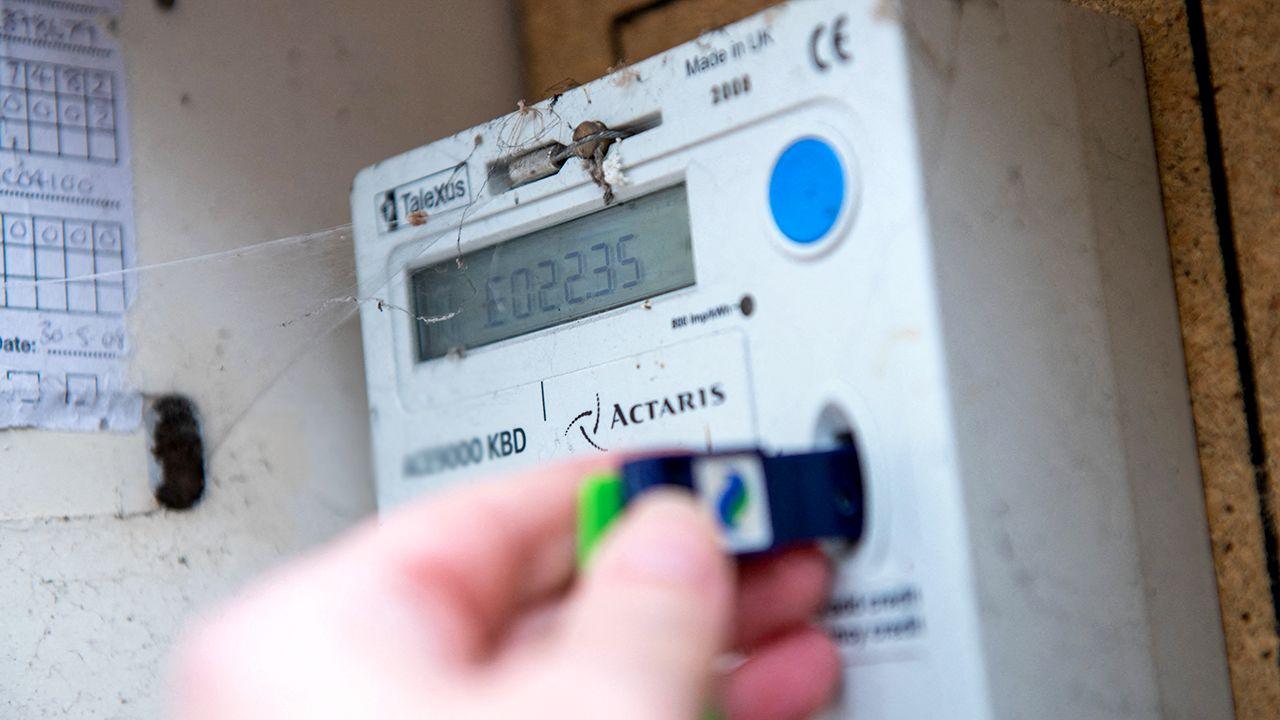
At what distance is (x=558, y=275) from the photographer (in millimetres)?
845

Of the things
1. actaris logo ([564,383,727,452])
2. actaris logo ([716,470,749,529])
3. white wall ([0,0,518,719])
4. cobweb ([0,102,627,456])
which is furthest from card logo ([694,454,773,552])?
white wall ([0,0,518,719])

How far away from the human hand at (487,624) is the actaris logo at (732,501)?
0.05 m

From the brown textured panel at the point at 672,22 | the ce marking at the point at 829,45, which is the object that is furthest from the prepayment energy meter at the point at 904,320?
the brown textured panel at the point at 672,22

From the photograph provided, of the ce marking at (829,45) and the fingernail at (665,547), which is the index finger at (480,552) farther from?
the ce marking at (829,45)

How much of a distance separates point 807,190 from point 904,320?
0.30 feet

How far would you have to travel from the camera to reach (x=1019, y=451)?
2.19ft

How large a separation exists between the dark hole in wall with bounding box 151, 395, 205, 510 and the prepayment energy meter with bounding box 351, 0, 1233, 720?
167 mm

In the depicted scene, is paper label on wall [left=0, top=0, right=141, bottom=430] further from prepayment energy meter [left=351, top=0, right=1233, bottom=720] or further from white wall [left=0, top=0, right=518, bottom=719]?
prepayment energy meter [left=351, top=0, right=1233, bottom=720]

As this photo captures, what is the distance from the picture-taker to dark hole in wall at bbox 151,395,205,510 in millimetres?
914

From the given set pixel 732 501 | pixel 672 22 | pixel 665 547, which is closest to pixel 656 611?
pixel 665 547

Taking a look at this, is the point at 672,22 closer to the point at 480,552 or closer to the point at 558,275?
the point at 558,275

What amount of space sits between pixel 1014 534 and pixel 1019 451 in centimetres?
4

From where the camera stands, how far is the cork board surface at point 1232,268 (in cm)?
80

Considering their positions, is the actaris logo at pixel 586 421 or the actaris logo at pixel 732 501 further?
the actaris logo at pixel 586 421
